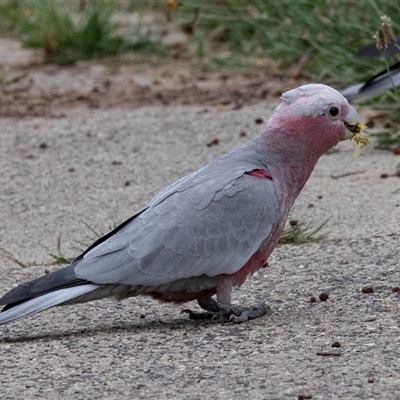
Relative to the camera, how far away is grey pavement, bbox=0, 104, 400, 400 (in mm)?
3156

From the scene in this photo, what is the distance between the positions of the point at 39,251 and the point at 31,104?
3.07 m

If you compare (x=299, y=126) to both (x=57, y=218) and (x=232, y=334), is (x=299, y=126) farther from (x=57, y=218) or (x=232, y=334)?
(x=57, y=218)

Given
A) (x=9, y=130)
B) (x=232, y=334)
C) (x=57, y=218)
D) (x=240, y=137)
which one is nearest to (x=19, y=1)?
(x=9, y=130)

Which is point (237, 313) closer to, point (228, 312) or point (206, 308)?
point (228, 312)

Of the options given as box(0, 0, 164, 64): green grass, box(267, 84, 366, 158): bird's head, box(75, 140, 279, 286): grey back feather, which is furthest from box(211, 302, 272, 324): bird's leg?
box(0, 0, 164, 64): green grass

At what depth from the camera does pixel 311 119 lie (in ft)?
12.3

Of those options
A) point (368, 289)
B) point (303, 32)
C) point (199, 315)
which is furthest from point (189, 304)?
point (303, 32)

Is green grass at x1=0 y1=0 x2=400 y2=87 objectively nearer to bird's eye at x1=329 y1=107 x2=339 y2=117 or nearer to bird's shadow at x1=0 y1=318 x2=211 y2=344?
bird's eye at x1=329 y1=107 x2=339 y2=117

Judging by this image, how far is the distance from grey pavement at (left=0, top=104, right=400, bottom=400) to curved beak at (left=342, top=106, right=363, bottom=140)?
0.58 m

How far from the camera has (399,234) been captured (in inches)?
184

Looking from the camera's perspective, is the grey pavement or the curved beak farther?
the curved beak

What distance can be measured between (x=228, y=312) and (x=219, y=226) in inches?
11.9

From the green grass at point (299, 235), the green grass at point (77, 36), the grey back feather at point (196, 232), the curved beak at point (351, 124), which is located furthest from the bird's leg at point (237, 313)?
the green grass at point (77, 36)

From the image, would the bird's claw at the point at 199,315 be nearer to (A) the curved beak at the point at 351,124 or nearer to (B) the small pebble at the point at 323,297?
(B) the small pebble at the point at 323,297
